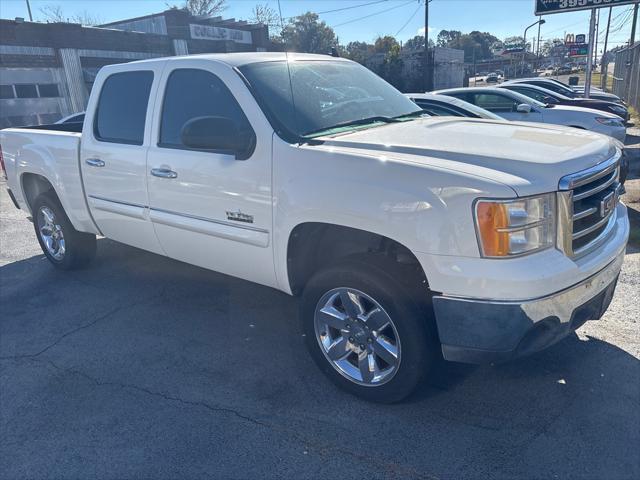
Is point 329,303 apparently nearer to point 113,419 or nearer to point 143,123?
point 113,419

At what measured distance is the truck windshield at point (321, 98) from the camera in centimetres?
356

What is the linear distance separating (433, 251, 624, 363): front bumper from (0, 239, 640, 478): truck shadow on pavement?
52 cm

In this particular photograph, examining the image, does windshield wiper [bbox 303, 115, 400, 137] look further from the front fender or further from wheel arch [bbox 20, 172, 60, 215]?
wheel arch [bbox 20, 172, 60, 215]

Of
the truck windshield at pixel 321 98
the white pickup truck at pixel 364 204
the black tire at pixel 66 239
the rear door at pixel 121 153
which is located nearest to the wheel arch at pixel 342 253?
the white pickup truck at pixel 364 204

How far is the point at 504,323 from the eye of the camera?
8.62 ft

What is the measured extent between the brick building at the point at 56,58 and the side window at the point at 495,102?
21861mm

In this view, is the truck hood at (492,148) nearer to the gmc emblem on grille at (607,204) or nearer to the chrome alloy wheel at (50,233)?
the gmc emblem on grille at (607,204)

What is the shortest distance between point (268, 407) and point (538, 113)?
9.88 metres

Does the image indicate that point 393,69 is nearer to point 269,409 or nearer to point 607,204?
point 607,204

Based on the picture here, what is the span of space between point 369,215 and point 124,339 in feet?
8.18

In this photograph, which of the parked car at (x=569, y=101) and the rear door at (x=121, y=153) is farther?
the parked car at (x=569, y=101)

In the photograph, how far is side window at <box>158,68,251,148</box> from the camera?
12.4 ft

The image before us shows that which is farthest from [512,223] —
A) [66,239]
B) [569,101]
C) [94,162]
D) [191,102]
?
[569,101]

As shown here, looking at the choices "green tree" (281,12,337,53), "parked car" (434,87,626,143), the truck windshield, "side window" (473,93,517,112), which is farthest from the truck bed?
"green tree" (281,12,337,53)
